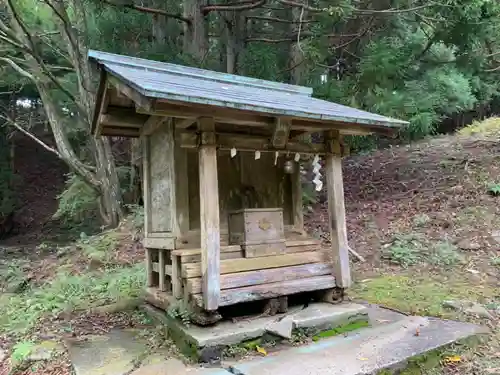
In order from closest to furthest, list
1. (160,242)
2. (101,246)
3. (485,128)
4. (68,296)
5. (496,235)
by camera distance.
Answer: (160,242) < (68,296) < (496,235) < (101,246) < (485,128)

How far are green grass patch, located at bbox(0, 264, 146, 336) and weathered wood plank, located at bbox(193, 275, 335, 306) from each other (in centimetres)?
219

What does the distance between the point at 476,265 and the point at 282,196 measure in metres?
3.19

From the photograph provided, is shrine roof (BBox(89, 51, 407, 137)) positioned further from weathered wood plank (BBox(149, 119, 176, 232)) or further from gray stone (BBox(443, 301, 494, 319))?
gray stone (BBox(443, 301, 494, 319))

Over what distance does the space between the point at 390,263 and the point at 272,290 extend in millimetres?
3094

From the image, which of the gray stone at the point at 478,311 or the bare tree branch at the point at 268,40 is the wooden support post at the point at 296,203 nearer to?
the gray stone at the point at 478,311

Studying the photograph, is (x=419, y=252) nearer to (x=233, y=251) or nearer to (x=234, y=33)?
(x=233, y=251)

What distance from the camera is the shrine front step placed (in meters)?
3.64

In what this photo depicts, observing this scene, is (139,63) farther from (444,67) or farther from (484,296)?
(444,67)

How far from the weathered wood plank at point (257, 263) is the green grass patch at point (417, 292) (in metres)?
1.16

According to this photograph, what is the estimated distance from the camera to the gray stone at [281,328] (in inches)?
155

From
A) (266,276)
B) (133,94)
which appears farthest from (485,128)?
(133,94)

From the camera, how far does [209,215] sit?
393 cm

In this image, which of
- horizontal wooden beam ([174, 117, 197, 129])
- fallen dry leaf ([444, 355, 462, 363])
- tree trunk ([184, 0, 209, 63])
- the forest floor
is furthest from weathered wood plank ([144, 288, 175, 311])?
tree trunk ([184, 0, 209, 63])

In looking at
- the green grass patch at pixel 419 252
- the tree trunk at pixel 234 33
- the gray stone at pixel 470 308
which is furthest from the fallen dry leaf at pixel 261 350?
the tree trunk at pixel 234 33
